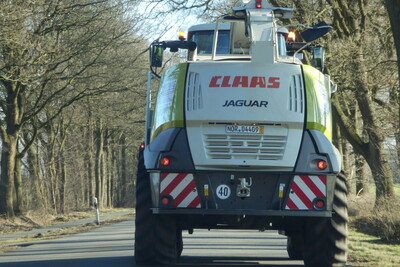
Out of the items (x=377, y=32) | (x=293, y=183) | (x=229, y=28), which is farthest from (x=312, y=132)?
(x=377, y=32)

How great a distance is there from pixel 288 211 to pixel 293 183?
14.8 inches

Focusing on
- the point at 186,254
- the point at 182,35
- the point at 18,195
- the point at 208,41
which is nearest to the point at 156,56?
the point at 182,35

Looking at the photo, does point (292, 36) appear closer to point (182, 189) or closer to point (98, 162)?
point (182, 189)

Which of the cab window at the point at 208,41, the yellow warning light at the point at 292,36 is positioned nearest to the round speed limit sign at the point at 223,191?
the cab window at the point at 208,41

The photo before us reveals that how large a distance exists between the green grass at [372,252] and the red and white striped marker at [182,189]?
149 inches

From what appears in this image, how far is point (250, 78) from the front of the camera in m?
11.2

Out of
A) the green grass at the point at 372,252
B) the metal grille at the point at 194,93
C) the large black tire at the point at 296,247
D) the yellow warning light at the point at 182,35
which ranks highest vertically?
the yellow warning light at the point at 182,35

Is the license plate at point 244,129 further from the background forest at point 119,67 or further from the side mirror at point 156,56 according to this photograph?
the background forest at point 119,67

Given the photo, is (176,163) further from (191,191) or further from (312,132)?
(312,132)

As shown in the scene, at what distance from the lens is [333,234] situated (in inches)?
454

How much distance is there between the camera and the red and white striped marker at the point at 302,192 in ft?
35.9

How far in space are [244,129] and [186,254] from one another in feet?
16.0

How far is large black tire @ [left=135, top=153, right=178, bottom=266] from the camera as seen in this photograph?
1164 centimetres

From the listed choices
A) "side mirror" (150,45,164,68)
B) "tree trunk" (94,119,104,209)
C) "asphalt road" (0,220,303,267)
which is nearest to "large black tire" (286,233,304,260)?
"asphalt road" (0,220,303,267)
